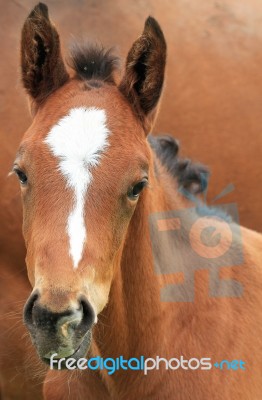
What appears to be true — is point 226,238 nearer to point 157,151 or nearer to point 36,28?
point 157,151

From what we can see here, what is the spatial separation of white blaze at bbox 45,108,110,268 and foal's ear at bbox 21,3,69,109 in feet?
0.95

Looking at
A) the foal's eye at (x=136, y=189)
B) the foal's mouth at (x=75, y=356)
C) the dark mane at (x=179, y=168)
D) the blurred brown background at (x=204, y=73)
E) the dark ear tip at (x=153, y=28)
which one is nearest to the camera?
the foal's mouth at (x=75, y=356)

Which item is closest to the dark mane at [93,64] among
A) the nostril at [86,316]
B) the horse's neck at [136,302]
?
the horse's neck at [136,302]

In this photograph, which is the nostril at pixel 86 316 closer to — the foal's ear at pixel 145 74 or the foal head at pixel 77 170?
the foal head at pixel 77 170

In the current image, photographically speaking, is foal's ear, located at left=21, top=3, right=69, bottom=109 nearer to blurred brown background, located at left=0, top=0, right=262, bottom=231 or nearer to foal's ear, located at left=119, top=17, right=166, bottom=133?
foal's ear, located at left=119, top=17, right=166, bottom=133

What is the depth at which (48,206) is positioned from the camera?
2.35 meters

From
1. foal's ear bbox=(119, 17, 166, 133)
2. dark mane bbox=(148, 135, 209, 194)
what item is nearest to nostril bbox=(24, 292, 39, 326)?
foal's ear bbox=(119, 17, 166, 133)

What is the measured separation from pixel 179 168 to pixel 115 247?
106 cm

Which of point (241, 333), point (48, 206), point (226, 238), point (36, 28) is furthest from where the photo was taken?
point (226, 238)

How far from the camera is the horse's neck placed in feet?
9.00

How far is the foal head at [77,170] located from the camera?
220cm

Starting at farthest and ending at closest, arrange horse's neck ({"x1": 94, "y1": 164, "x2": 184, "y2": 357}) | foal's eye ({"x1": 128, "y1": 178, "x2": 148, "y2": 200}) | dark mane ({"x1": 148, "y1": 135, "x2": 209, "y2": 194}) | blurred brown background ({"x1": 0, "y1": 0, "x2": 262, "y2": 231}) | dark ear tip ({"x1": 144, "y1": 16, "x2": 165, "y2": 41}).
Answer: blurred brown background ({"x1": 0, "y1": 0, "x2": 262, "y2": 231}) < dark mane ({"x1": 148, "y1": 135, "x2": 209, "y2": 194}) < horse's neck ({"x1": 94, "y1": 164, "x2": 184, "y2": 357}) < dark ear tip ({"x1": 144, "y1": 16, "x2": 165, "y2": 41}) < foal's eye ({"x1": 128, "y1": 178, "x2": 148, "y2": 200})

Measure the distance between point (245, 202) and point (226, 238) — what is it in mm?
1481

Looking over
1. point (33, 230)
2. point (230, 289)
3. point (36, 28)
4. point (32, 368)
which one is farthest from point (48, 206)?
point (32, 368)
